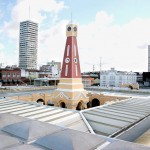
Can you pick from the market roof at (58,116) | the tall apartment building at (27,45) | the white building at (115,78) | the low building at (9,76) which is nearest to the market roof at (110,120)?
the market roof at (58,116)

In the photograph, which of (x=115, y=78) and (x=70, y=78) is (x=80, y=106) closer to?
(x=70, y=78)

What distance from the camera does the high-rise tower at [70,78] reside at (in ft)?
76.5

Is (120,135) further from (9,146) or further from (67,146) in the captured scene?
(9,146)

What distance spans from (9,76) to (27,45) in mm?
86572

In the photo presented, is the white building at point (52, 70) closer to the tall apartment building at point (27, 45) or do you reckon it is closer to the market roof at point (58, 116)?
the tall apartment building at point (27, 45)

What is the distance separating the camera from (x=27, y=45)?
140 meters

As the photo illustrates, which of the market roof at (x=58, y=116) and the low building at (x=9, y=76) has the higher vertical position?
the low building at (x=9, y=76)

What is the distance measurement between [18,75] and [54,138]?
55680 mm

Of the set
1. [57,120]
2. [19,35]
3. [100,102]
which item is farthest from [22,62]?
[57,120]

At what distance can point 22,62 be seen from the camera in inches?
5595

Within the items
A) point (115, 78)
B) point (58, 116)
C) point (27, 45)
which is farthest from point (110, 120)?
point (27, 45)

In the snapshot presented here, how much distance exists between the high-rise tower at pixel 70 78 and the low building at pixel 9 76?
1427 inches

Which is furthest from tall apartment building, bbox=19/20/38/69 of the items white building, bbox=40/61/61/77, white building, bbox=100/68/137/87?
white building, bbox=100/68/137/87

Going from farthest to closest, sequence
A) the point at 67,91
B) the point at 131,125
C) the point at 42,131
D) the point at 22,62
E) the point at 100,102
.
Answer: the point at 22,62
the point at 100,102
the point at 67,91
the point at 131,125
the point at 42,131
